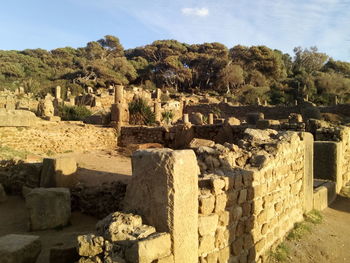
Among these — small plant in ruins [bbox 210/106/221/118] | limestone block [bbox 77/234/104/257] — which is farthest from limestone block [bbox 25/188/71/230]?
small plant in ruins [bbox 210/106/221/118]

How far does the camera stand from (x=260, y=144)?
215 inches

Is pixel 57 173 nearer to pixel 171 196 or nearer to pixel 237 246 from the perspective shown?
pixel 237 246

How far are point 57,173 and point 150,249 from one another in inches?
186

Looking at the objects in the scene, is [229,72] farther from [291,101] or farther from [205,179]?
[205,179]

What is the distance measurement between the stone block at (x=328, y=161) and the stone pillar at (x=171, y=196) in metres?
6.39

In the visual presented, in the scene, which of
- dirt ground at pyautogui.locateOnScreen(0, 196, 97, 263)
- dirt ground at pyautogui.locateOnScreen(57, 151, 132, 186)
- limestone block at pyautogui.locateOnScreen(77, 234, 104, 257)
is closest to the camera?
limestone block at pyautogui.locateOnScreen(77, 234, 104, 257)

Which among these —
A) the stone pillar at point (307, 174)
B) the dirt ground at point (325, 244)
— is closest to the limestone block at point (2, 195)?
the dirt ground at point (325, 244)

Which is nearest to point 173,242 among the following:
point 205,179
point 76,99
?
point 205,179

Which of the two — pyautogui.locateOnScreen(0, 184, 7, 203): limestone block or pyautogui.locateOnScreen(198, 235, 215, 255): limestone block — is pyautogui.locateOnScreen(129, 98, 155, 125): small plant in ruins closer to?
pyautogui.locateOnScreen(0, 184, 7, 203): limestone block

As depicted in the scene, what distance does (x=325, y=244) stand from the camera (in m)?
5.39

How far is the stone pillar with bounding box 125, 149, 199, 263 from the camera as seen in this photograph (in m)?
2.98

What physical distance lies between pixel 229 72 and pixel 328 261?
4495 cm

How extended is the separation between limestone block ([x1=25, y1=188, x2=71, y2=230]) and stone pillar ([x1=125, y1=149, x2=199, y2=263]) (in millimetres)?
2905

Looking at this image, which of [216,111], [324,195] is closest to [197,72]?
[216,111]
